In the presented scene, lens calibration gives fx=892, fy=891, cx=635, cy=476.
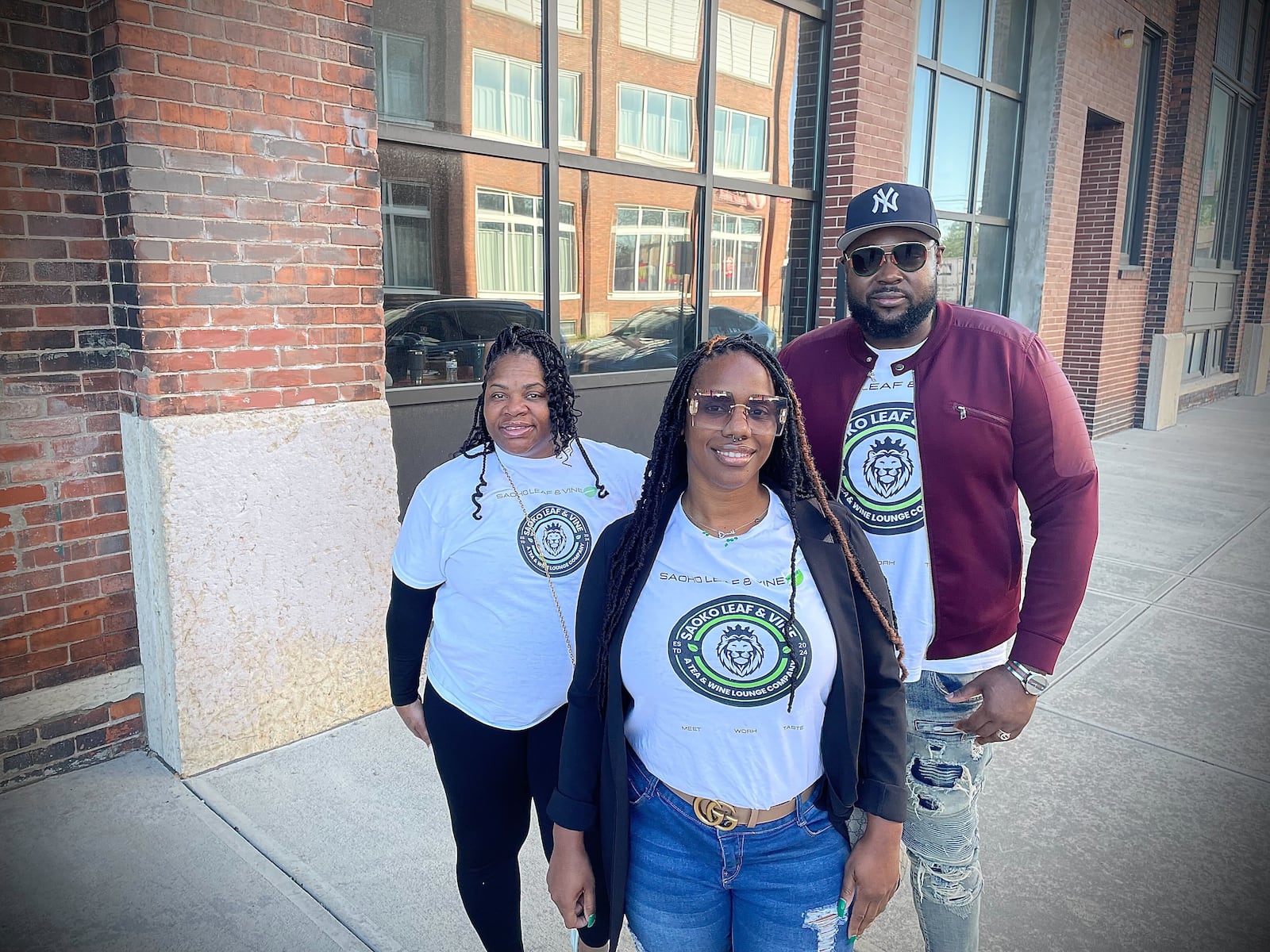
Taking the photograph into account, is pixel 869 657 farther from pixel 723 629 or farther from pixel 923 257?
pixel 923 257

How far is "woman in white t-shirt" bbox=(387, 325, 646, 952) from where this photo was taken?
227cm

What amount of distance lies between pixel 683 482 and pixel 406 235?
2.97m

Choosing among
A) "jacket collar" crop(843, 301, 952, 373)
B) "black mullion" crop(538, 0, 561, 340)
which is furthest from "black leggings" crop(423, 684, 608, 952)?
"black mullion" crop(538, 0, 561, 340)

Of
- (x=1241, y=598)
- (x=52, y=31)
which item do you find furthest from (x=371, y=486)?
(x=1241, y=598)

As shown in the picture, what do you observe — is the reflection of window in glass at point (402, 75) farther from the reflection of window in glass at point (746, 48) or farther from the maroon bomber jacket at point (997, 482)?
the maroon bomber jacket at point (997, 482)

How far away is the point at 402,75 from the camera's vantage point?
4.28m

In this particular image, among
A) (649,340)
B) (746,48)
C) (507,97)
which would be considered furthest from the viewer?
(746,48)

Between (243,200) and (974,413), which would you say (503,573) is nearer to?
(974,413)

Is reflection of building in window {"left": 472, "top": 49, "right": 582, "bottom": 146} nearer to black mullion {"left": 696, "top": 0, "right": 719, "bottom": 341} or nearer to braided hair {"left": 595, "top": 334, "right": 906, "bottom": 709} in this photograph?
black mullion {"left": 696, "top": 0, "right": 719, "bottom": 341}

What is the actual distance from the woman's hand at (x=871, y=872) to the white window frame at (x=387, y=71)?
12.5ft

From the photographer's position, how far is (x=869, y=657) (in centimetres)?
178

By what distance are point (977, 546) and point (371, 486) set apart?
263 cm

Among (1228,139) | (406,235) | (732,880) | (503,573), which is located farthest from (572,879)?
(1228,139)

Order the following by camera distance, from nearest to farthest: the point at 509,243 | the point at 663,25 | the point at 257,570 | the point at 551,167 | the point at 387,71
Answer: the point at 257,570 < the point at 387,71 < the point at 509,243 < the point at 551,167 < the point at 663,25
